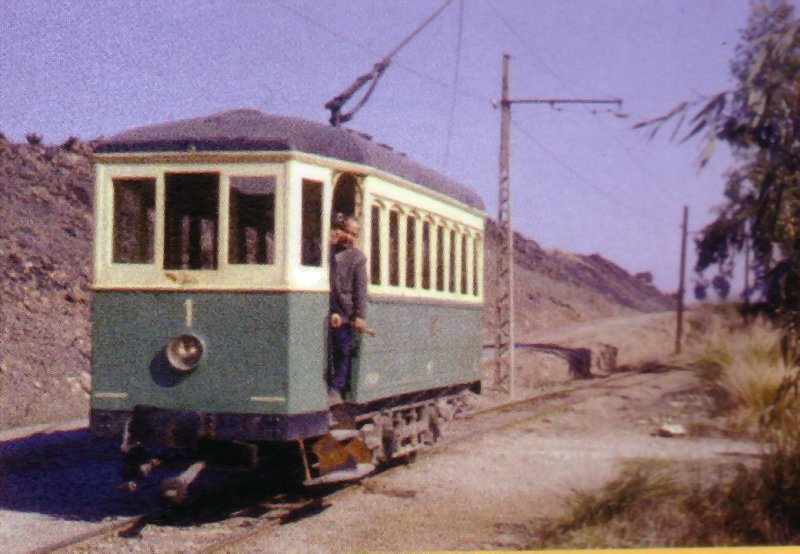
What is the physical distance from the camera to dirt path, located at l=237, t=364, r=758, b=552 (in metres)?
7.69

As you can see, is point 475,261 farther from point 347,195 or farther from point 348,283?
point 348,283

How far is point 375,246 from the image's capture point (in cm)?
898

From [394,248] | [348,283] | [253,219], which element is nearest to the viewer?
[253,219]

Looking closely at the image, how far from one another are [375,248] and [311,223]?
97 cm

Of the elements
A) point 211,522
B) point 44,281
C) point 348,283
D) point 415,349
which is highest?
point 44,281

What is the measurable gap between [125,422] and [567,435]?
312 inches

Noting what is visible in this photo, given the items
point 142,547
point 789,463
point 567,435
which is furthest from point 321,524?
point 567,435

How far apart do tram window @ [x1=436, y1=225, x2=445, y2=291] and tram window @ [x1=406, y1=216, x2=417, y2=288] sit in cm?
79

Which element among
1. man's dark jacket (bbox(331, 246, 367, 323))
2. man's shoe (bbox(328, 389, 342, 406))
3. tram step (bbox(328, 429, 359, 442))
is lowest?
tram step (bbox(328, 429, 359, 442))

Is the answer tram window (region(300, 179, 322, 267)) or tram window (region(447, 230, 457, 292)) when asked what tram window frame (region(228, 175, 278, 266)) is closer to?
tram window (region(300, 179, 322, 267))

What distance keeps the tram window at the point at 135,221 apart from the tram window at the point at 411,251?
8.38 feet

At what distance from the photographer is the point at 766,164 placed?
590cm

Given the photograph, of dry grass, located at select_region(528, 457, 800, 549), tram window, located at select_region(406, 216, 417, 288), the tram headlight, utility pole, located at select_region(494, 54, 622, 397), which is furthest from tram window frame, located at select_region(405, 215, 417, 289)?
utility pole, located at select_region(494, 54, 622, 397)

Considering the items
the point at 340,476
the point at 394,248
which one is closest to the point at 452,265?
the point at 394,248
